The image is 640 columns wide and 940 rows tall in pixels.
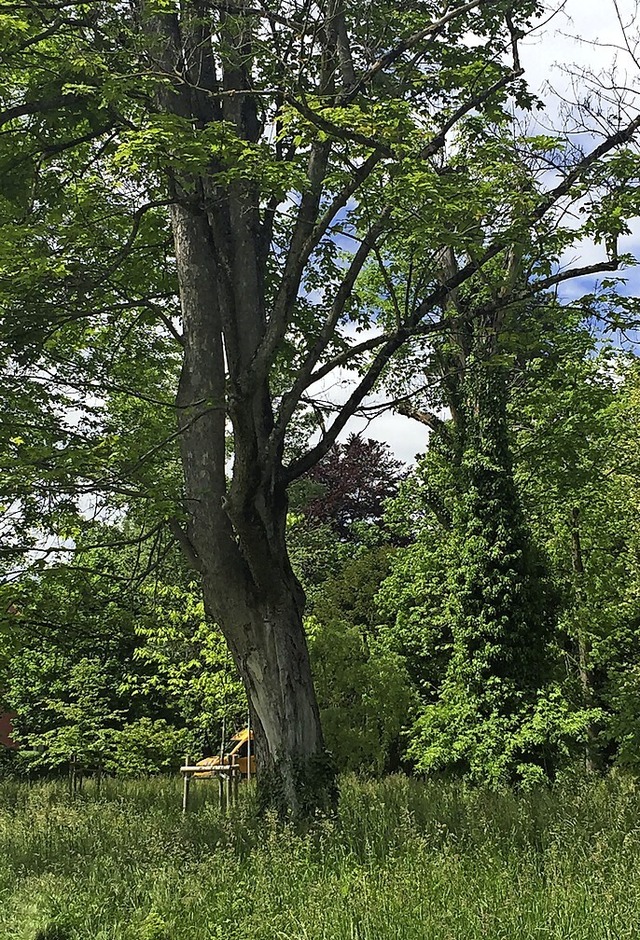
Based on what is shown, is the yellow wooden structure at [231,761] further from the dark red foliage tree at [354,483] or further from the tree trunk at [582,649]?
the dark red foliage tree at [354,483]

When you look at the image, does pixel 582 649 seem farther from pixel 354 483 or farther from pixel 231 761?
pixel 354 483

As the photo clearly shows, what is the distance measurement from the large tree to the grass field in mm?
1314

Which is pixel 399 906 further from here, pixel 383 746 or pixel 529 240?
pixel 383 746

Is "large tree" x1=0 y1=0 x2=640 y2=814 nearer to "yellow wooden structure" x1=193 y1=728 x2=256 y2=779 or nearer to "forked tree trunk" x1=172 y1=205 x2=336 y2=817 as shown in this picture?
"forked tree trunk" x1=172 y1=205 x2=336 y2=817

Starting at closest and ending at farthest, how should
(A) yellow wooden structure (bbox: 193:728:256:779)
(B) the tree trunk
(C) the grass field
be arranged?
(C) the grass field → (A) yellow wooden structure (bbox: 193:728:256:779) → (B) the tree trunk

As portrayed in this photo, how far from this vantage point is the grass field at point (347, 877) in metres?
4.69

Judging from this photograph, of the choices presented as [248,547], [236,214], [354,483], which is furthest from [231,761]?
[354,483]

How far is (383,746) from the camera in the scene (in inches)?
625

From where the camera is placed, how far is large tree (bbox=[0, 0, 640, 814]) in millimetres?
7051

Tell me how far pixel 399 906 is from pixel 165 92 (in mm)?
7795

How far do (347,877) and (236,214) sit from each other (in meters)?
6.77

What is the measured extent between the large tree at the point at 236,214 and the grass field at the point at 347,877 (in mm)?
1314

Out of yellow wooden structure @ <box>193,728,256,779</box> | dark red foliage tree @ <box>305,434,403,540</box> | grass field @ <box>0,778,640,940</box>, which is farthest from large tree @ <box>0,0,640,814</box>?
dark red foliage tree @ <box>305,434,403,540</box>

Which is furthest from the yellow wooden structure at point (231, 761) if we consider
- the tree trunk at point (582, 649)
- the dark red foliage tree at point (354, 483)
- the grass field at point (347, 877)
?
the dark red foliage tree at point (354, 483)
